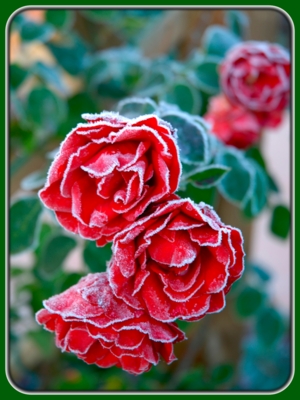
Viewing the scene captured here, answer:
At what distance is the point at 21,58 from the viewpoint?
3.21 feet

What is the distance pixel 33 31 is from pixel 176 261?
Answer: 632mm

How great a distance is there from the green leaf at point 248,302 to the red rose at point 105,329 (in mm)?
587

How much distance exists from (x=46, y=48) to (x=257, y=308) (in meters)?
0.61

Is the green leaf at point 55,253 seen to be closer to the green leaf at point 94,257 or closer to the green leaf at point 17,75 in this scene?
the green leaf at point 94,257

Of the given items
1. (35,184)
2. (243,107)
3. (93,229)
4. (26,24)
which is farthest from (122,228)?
(26,24)

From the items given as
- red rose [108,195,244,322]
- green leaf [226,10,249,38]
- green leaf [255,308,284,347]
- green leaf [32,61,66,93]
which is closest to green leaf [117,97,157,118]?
red rose [108,195,244,322]

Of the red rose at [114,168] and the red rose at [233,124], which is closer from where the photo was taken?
the red rose at [114,168]

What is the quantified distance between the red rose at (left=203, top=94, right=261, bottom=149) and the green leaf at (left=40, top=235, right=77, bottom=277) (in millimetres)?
265

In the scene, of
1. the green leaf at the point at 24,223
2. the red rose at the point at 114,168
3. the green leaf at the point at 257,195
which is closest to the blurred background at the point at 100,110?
the green leaf at the point at 24,223

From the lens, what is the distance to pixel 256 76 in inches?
31.3

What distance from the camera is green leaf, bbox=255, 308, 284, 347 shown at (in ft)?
3.34

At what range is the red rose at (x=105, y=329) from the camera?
15.3 inches

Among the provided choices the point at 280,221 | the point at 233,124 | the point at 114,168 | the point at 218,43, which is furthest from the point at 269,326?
the point at 114,168

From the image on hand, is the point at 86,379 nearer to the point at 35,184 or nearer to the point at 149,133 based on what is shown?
the point at 35,184
